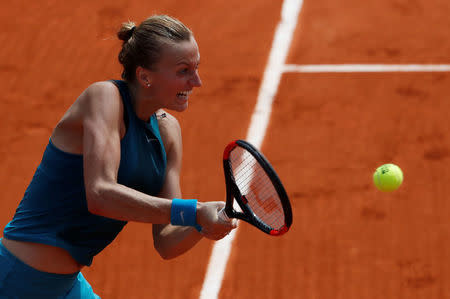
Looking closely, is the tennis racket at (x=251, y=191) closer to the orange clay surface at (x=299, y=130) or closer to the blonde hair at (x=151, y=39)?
the blonde hair at (x=151, y=39)

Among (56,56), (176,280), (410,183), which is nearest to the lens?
(176,280)

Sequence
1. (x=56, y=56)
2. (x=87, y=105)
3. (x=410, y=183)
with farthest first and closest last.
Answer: (x=56, y=56)
(x=410, y=183)
(x=87, y=105)

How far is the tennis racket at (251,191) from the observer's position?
2768 millimetres

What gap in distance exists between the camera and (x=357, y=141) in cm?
557

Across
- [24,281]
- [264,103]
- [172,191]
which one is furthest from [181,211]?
[264,103]

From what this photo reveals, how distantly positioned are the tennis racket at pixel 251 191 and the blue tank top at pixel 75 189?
27 centimetres

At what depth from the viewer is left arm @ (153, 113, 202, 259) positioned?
116 inches

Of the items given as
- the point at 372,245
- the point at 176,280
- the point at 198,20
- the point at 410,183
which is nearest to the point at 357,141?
the point at 410,183

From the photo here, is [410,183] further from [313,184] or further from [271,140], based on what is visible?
[271,140]

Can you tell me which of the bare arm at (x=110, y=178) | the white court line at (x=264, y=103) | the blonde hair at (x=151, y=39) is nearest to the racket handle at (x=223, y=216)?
the bare arm at (x=110, y=178)

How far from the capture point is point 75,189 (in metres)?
2.75

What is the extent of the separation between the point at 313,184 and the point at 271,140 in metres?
0.58

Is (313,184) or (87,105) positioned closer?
(87,105)

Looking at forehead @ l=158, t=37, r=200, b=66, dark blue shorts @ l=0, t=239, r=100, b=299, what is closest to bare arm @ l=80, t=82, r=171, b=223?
forehead @ l=158, t=37, r=200, b=66
